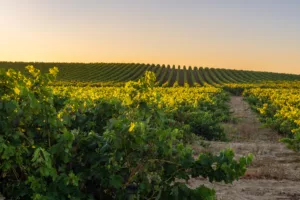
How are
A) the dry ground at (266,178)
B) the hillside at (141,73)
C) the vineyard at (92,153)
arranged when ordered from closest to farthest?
the vineyard at (92,153)
the dry ground at (266,178)
the hillside at (141,73)

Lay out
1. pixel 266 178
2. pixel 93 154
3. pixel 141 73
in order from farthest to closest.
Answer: pixel 141 73 → pixel 266 178 → pixel 93 154

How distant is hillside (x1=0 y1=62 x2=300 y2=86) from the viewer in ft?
220

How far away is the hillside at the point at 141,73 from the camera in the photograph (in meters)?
67.1

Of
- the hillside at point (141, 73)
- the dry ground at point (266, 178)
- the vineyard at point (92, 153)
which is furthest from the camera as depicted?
the hillside at point (141, 73)

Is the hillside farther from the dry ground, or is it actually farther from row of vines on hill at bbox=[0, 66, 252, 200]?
row of vines on hill at bbox=[0, 66, 252, 200]

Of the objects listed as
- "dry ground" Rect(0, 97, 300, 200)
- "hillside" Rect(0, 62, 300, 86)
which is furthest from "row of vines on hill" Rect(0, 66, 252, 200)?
"hillside" Rect(0, 62, 300, 86)

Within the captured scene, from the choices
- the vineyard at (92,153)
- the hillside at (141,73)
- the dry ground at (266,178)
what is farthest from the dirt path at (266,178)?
the hillside at (141,73)

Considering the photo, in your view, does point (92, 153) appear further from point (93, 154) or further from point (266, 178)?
point (266, 178)

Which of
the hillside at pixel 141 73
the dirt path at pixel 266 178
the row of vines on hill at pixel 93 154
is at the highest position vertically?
the row of vines on hill at pixel 93 154

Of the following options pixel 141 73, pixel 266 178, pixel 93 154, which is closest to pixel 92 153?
pixel 93 154

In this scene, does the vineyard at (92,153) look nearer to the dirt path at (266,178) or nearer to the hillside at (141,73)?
the dirt path at (266,178)

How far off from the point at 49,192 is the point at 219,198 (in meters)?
3.69

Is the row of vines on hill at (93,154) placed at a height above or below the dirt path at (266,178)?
above

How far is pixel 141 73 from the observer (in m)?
74.0
